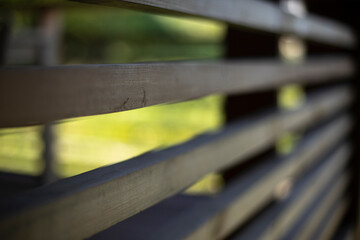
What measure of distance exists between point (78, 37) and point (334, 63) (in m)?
Answer: 4.53

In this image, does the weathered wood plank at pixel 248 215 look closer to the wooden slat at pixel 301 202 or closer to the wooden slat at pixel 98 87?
the wooden slat at pixel 301 202

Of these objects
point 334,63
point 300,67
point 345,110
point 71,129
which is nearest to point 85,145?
point 71,129

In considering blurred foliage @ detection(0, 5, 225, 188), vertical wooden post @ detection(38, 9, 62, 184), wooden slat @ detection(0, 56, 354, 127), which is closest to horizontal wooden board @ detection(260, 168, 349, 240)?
wooden slat @ detection(0, 56, 354, 127)

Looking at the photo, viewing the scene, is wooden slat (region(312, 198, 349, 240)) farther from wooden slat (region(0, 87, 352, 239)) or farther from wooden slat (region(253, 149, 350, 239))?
wooden slat (region(0, 87, 352, 239))

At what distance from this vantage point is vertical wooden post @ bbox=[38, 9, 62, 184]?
221cm

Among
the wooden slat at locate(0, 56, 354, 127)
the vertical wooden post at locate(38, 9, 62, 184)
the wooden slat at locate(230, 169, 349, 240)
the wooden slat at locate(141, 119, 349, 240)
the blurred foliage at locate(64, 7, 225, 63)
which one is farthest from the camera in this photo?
the blurred foliage at locate(64, 7, 225, 63)

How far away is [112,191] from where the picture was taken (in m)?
0.64

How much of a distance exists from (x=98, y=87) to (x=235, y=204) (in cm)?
71

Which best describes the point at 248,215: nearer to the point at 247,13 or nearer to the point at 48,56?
the point at 247,13

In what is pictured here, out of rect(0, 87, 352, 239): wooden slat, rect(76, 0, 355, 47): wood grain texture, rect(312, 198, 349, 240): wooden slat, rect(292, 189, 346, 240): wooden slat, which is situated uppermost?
rect(76, 0, 355, 47): wood grain texture

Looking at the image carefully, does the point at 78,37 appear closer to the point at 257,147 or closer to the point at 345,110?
the point at 345,110

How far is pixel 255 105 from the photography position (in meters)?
1.80

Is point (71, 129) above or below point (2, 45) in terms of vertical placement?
below

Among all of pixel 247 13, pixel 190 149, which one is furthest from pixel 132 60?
pixel 190 149
